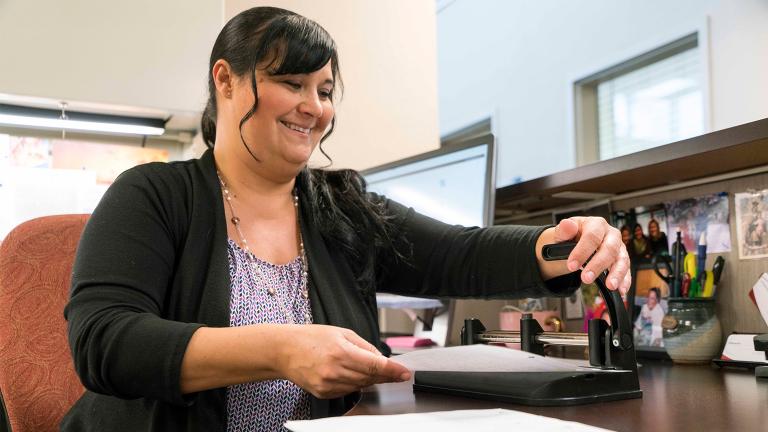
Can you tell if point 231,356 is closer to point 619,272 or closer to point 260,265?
point 260,265

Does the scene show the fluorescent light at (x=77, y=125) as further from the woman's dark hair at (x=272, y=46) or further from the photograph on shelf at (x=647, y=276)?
the photograph on shelf at (x=647, y=276)

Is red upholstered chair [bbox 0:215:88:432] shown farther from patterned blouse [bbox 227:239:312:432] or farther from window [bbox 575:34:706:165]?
window [bbox 575:34:706:165]

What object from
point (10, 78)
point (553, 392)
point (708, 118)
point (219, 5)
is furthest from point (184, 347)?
point (708, 118)

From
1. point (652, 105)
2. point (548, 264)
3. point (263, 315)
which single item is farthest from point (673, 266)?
point (652, 105)

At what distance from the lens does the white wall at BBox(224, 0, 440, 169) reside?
2057mm

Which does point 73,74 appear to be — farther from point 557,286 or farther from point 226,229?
point 557,286

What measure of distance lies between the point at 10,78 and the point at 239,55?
96 cm

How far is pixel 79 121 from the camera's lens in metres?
1.85

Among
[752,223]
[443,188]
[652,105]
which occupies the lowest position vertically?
[752,223]

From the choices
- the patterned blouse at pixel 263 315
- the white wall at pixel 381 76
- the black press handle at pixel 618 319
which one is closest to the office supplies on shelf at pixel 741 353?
the black press handle at pixel 618 319

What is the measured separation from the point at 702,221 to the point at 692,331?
208 mm

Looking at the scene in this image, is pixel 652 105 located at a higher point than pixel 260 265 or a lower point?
higher

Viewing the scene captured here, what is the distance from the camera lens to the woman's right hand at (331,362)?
26.0 inches

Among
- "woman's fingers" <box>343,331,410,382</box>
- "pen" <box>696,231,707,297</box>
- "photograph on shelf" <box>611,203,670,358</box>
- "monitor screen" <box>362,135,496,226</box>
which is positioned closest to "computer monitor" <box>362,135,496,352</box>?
"monitor screen" <box>362,135,496,226</box>
